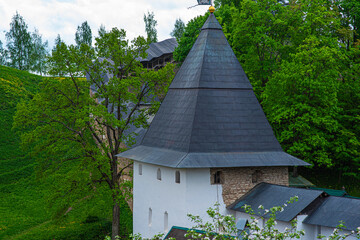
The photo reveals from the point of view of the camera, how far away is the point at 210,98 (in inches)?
839

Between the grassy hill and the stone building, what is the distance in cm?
445

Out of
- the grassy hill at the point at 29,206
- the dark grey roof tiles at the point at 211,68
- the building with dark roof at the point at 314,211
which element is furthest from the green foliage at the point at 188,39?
the building with dark roof at the point at 314,211

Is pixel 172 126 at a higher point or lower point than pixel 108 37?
lower

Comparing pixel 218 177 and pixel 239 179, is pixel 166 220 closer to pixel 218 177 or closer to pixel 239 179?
pixel 218 177

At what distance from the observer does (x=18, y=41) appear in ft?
253

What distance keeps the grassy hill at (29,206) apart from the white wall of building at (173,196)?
3.17 m

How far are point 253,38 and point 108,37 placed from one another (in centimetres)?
1067

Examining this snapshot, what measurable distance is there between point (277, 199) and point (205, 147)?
378cm

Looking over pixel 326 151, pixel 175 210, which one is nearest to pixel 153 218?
pixel 175 210

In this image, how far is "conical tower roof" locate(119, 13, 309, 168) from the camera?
20125 millimetres

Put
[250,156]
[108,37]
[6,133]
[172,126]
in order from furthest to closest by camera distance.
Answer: [6,133] → [108,37] → [172,126] → [250,156]

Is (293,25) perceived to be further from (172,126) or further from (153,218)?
(153,218)

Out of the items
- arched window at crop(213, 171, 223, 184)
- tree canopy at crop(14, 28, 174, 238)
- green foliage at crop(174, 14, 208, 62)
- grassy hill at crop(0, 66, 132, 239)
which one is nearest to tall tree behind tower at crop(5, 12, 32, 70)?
grassy hill at crop(0, 66, 132, 239)

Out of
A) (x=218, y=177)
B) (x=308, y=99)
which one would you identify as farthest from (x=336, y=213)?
(x=308, y=99)
